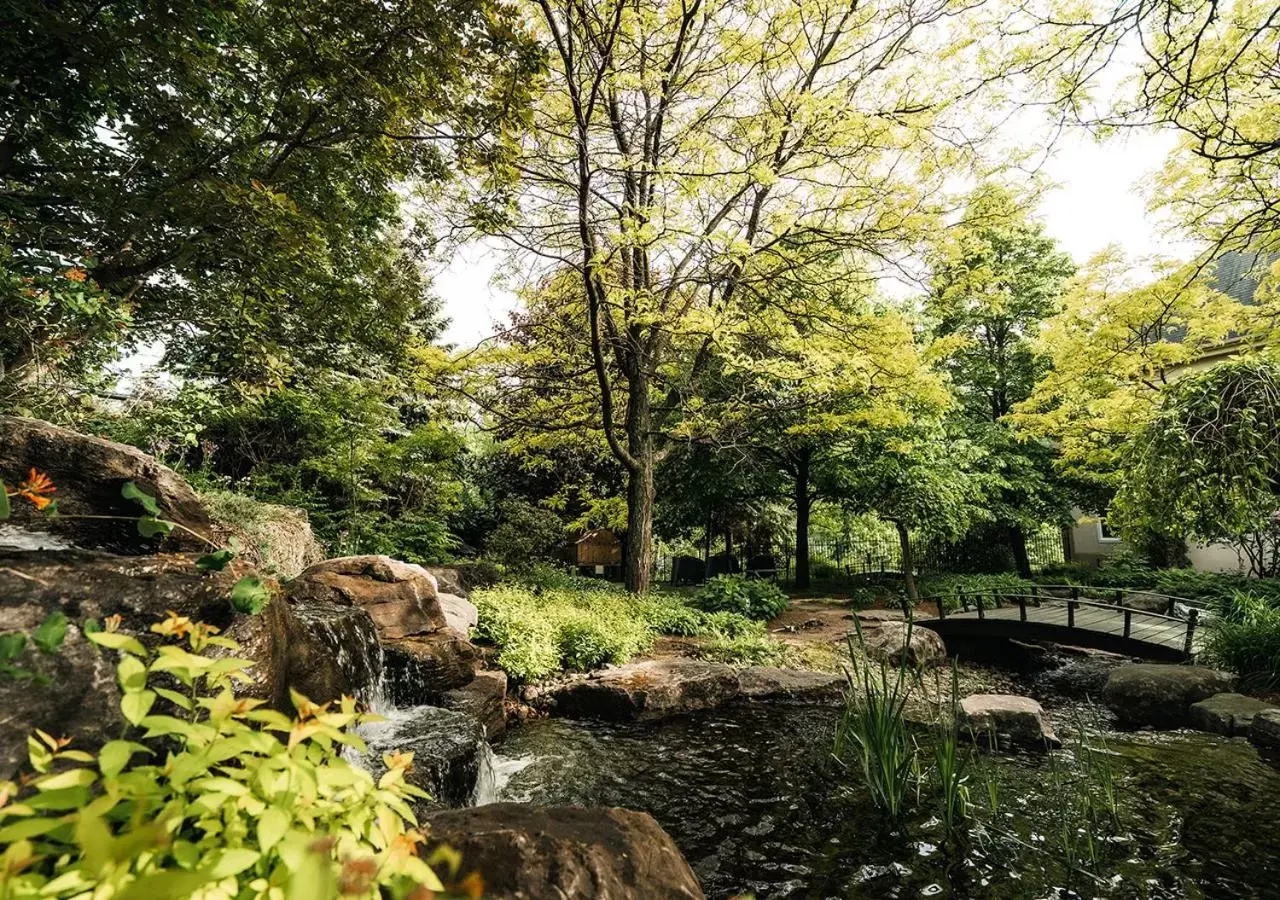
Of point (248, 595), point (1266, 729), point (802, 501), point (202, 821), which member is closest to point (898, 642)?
point (1266, 729)

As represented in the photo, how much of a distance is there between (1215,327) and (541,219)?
10982 millimetres

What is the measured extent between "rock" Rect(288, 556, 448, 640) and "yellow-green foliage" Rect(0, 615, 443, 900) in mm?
5079

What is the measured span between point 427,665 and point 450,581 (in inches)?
163

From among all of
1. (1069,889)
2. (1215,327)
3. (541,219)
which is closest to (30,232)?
(541,219)

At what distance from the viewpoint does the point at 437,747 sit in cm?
421

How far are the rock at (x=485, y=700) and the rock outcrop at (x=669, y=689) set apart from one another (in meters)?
0.64

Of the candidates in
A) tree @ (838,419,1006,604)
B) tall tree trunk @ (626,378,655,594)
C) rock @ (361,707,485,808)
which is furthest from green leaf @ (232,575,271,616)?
tree @ (838,419,1006,604)

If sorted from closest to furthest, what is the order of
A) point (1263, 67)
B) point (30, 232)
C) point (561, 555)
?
point (1263, 67), point (30, 232), point (561, 555)

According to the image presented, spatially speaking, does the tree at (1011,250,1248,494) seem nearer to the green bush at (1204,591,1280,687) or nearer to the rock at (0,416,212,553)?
the green bush at (1204,591,1280,687)

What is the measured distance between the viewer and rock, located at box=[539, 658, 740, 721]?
653cm

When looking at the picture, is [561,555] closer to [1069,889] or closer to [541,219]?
[541,219]

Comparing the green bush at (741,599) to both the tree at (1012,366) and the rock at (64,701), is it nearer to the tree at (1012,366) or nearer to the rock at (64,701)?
the tree at (1012,366)

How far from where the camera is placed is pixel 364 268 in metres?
8.11

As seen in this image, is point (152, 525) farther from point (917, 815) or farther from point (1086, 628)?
point (1086, 628)
